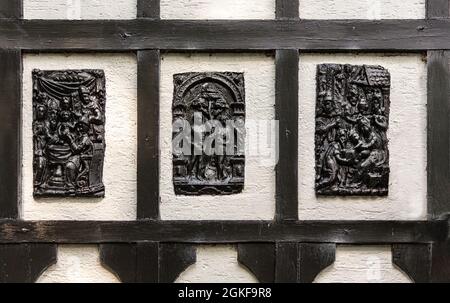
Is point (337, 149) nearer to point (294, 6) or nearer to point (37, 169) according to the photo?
point (294, 6)

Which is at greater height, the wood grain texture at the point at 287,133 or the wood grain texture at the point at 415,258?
the wood grain texture at the point at 287,133

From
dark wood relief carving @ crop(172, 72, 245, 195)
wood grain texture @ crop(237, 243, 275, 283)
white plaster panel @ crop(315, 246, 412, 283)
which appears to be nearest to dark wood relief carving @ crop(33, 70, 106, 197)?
dark wood relief carving @ crop(172, 72, 245, 195)

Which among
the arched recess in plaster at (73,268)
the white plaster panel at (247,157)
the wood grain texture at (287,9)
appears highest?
the wood grain texture at (287,9)

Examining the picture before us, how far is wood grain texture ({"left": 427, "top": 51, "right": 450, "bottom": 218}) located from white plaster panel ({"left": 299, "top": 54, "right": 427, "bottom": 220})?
31mm

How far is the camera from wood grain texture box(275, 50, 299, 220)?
2.52 meters

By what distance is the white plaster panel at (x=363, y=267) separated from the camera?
2.54 meters

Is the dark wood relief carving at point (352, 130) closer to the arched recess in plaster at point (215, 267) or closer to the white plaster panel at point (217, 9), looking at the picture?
the white plaster panel at point (217, 9)

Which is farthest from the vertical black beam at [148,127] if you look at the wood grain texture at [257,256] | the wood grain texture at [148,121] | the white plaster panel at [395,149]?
the white plaster panel at [395,149]

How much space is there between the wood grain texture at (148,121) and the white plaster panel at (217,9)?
0.21 m

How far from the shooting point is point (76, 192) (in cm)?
254

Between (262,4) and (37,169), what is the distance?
4.18 ft

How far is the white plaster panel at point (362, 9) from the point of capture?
2.56 m

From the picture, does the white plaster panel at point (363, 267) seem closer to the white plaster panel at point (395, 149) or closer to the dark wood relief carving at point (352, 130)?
the white plaster panel at point (395, 149)

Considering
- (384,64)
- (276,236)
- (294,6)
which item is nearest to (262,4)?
(294,6)
